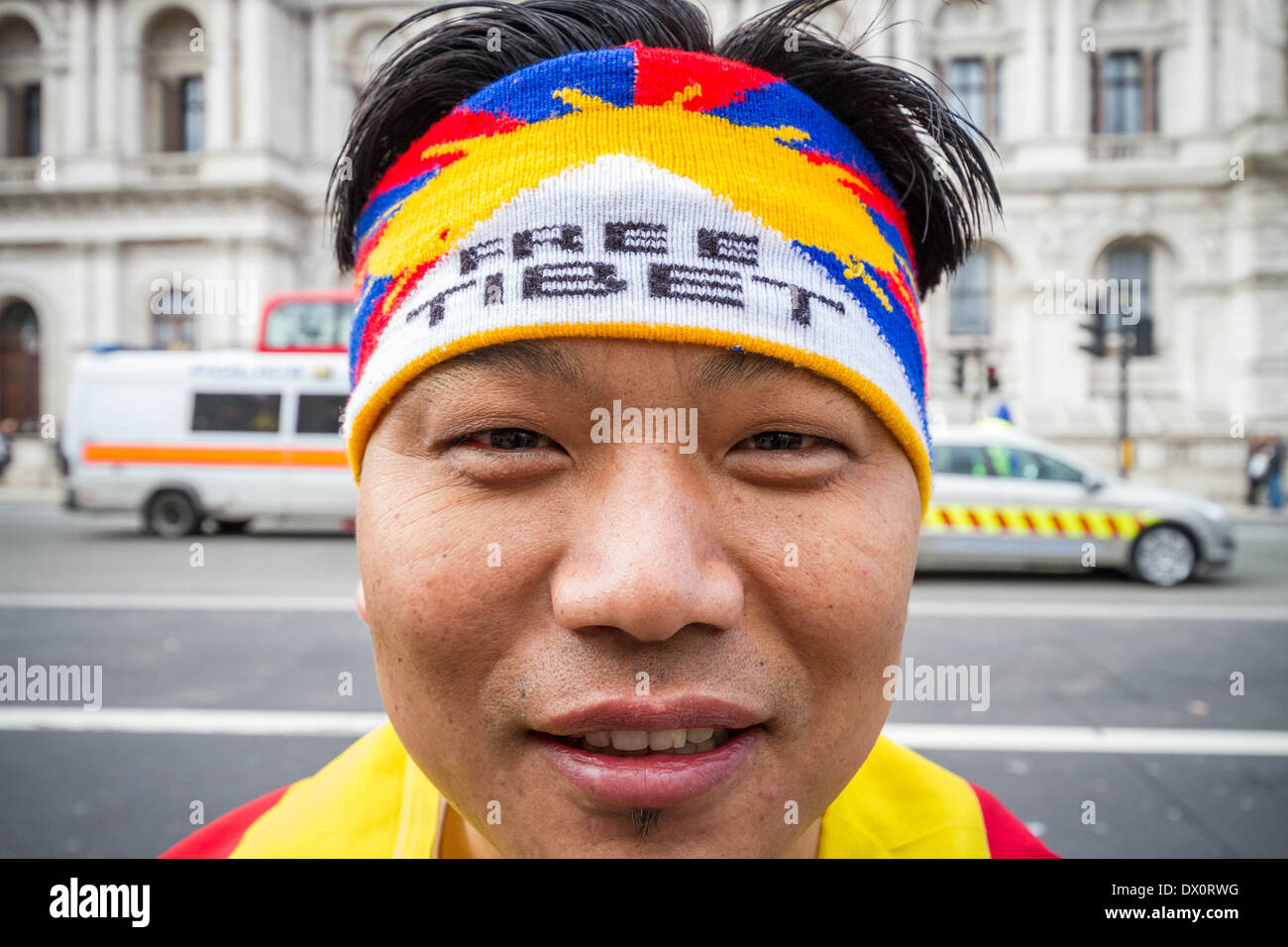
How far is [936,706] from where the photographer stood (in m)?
4.86

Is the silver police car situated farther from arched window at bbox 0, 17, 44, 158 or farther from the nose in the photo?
arched window at bbox 0, 17, 44, 158

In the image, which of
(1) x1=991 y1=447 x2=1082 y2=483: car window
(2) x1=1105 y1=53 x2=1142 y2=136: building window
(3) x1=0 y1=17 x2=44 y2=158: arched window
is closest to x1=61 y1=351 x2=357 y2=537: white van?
(1) x1=991 y1=447 x2=1082 y2=483: car window

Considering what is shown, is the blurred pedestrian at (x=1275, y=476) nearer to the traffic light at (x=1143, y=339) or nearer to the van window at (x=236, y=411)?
the traffic light at (x=1143, y=339)

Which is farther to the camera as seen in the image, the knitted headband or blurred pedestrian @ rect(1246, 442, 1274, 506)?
blurred pedestrian @ rect(1246, 442, 1274, 506)

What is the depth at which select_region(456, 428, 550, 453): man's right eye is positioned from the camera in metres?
0.94

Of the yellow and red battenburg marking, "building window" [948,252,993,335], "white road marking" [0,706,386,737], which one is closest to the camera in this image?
"white road marking" [0,706,386,737]

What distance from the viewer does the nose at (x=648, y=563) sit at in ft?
2.72

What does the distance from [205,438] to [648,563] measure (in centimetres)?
1355

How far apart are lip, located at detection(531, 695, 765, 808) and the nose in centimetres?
8

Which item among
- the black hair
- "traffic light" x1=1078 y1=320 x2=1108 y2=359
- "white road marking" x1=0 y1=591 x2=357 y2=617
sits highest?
"traffic light" x1=1078 y1=320 x2=1108 y2=359

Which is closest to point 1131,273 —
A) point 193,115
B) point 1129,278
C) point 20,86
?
point 1129,278

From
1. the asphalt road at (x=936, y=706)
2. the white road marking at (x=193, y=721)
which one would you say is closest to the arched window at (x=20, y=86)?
the asphalt road at (x=936, y=706)

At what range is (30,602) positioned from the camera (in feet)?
23.8

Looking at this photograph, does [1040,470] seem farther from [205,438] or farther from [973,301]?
[973,301]
